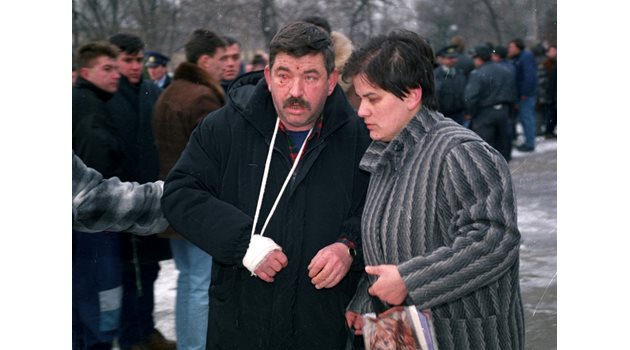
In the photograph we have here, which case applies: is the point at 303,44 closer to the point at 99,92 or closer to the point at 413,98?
the point at 413,98

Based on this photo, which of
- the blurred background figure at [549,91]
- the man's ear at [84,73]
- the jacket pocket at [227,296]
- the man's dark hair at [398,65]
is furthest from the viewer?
the blurred background figure at [549,91]

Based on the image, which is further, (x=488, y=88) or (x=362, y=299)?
(x=488, y=88)

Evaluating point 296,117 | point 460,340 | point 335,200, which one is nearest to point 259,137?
point 296,117

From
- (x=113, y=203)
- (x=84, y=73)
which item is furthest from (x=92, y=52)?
(x=113, y=203)

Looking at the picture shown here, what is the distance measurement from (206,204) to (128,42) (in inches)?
28.1

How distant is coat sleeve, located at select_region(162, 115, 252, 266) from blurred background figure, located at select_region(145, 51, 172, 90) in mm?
380

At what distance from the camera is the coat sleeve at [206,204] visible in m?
2.08

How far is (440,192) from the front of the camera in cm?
189

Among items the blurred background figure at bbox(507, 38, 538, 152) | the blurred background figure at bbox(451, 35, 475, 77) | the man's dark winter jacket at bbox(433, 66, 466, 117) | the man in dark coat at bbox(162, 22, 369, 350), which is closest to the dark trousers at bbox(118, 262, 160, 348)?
the man in dark coat at bbox(162, 22, 369, 350)

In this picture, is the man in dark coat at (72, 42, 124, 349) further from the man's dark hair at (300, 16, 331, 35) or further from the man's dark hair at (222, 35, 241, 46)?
the man's dark hair at (300, 16, 331, 35)

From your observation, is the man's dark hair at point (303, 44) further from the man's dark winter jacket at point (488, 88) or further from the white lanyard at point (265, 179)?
the man's dark winter jacket at point (488, 88)

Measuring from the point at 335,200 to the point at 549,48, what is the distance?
38.1 inches

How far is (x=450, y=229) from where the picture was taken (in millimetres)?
1890

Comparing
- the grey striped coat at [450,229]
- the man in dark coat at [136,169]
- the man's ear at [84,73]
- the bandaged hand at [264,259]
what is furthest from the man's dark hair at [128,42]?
the grey striped coat at [450,229]
